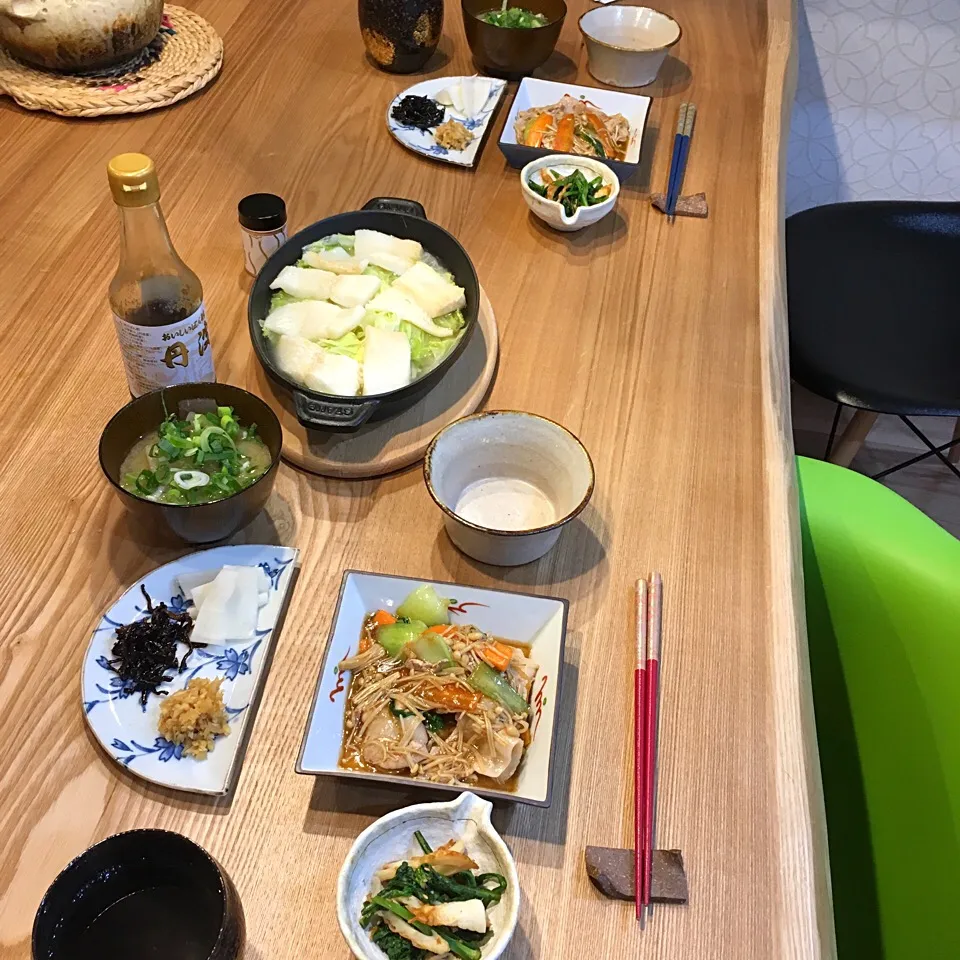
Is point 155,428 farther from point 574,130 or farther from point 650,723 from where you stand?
point 574,130

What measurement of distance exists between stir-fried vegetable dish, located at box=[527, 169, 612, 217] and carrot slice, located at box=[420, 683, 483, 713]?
3.02 feet

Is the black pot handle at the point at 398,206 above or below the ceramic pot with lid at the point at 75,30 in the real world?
below

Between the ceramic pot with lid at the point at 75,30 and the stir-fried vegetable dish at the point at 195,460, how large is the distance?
3.59 feet

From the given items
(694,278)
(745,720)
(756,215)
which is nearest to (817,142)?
(756,215)

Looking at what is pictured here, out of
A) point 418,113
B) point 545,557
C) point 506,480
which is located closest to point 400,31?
point 418,113

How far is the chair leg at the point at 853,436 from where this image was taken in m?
2.10

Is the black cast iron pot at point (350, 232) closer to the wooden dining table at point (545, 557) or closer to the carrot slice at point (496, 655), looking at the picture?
the wooden dining table at point (545, 557)

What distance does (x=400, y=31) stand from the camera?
1.77m

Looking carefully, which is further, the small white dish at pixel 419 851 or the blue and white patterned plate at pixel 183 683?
the blue and white patterned plate at pixel 183 683

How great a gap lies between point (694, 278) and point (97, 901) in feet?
4.02

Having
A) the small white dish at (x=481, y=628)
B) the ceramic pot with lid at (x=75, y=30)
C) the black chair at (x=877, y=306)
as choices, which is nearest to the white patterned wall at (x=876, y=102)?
the black chair at (x=877, y=306)

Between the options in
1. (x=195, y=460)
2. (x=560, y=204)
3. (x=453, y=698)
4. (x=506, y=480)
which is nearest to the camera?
(x=453, y=698)

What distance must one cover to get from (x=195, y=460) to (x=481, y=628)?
391 mm

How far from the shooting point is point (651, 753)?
86 cm
